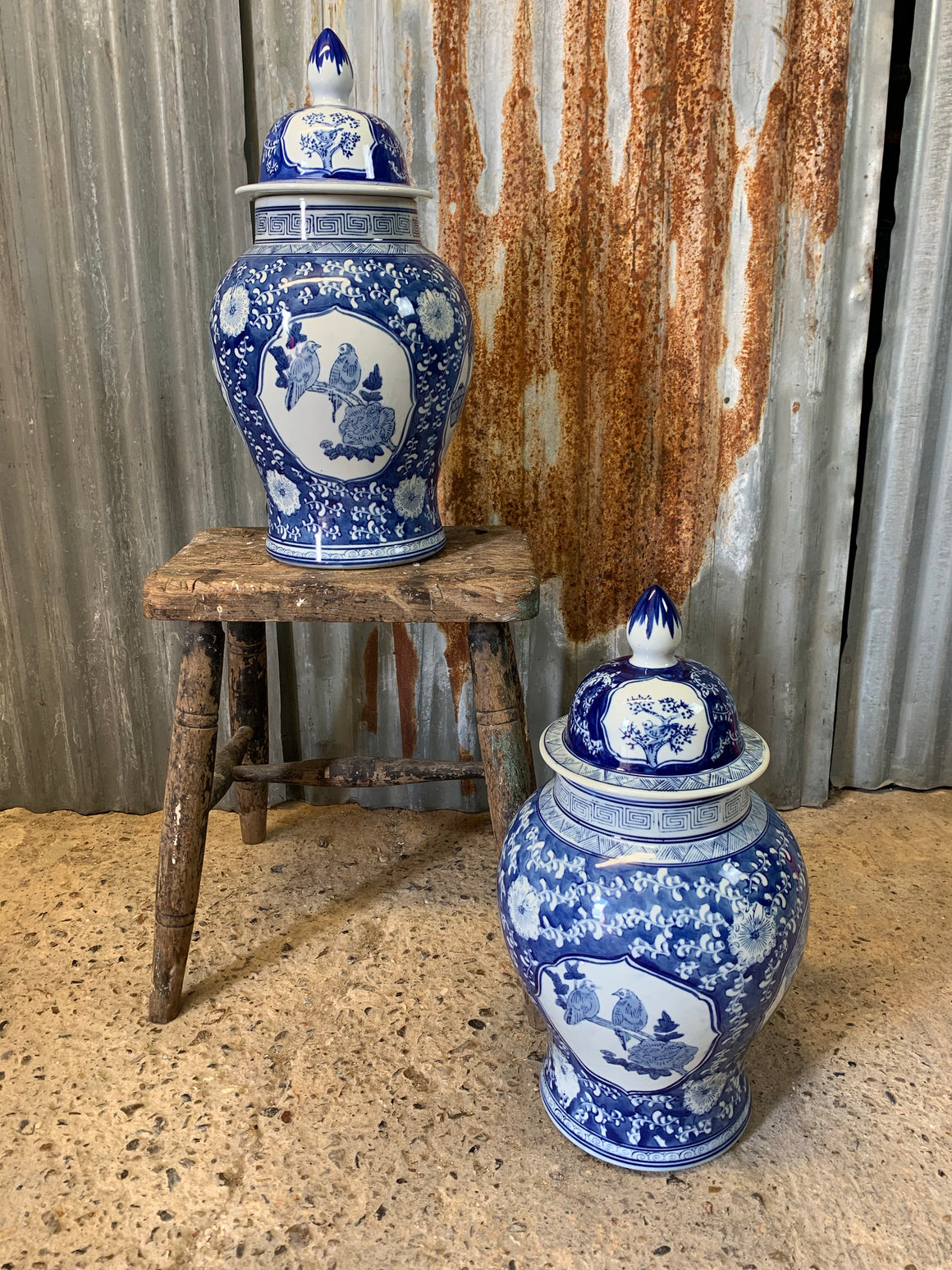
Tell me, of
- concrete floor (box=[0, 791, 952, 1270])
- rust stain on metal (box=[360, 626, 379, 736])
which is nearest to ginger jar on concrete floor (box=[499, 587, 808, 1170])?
concrete floor (box=[0, 791, 952, 1270])

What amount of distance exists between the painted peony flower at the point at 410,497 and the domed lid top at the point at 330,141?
0.41 meters

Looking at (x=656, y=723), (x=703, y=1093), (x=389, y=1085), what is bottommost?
(x=389, y=1085)

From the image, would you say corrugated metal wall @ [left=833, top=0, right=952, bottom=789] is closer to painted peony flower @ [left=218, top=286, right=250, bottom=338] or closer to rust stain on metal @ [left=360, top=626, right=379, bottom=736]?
rust stain on metal @ [left=360, top=626, right=379, bottom=736]

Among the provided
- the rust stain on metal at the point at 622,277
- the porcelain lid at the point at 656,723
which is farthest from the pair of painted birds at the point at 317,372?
the rust stain on metal at the point at 622,277

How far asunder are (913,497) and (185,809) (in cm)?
155

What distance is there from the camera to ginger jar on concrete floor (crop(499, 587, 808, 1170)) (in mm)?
1259

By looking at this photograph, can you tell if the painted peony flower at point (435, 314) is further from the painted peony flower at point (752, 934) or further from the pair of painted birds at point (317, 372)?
the painted peony flower at point (752, 934)

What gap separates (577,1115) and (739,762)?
1.82ft

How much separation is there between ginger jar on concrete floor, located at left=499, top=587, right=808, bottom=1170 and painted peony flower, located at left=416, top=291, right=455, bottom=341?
1.60 feet

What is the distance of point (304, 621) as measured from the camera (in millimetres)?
1574

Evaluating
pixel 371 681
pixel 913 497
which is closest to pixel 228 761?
pixel 371 681

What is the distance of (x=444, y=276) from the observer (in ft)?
4.99

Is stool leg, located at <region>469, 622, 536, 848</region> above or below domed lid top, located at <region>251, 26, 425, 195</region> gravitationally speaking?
below

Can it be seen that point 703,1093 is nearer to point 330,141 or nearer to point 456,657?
point 456,657
